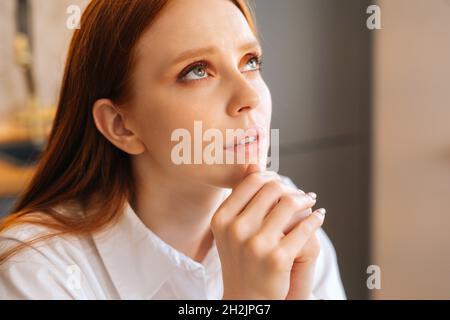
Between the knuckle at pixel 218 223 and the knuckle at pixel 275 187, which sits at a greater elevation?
the knuckle at pixel 275 187

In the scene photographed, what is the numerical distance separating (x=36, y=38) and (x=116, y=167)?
125cm

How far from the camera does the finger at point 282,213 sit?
0.69m

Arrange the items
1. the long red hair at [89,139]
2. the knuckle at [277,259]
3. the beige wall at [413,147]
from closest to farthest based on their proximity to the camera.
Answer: the knuckle at [277,259] → the long red hair at [89,139] → the beige wall at [413,147]

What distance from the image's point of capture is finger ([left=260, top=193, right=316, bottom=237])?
688 mm

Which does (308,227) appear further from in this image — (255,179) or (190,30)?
(190,30)

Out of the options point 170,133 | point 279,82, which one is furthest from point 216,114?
point 279,82

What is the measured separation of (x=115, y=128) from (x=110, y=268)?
208mm

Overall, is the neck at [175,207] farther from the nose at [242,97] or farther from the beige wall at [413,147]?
the beige wall at [413,147]

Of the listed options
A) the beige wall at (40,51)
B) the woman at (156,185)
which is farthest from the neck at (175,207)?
the beige wall at (40,51)

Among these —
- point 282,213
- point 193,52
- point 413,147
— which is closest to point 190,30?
point 193,52

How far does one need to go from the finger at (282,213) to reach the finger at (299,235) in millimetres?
12

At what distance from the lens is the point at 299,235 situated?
694 mm

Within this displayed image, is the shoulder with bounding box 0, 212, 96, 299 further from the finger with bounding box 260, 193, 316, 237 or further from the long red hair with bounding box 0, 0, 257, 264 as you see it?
the finger with bounding box 260, 193, 316, 237

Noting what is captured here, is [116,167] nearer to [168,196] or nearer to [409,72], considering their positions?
[168,196]
